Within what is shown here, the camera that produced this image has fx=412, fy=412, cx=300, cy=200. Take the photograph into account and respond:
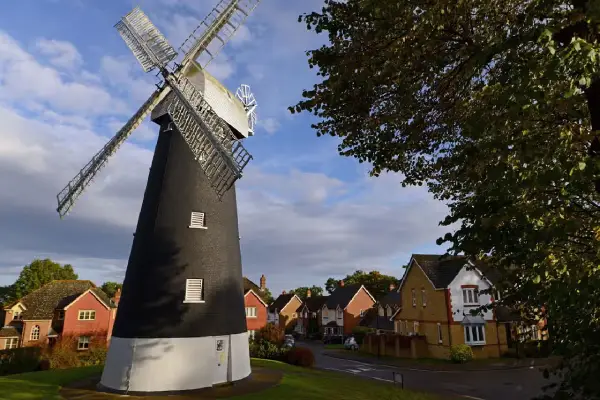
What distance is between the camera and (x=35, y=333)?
45.8 meters

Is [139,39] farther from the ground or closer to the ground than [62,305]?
farther from the ground

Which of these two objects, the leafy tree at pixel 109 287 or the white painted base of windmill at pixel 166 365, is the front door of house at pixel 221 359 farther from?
the leafy tree at pixel 109 287

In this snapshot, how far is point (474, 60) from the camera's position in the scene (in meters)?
5.79

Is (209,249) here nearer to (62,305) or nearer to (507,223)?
(507,223)

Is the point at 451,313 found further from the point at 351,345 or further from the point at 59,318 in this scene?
the point at 59,318

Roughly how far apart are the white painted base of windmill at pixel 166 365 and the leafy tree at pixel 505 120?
12.3 meters

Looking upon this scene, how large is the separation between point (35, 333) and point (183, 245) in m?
38.3

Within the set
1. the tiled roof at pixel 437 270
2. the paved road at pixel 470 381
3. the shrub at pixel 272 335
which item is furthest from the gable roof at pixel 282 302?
the shrub at pixel 272 335

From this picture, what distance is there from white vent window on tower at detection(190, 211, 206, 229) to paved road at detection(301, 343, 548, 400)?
1440 centimetres

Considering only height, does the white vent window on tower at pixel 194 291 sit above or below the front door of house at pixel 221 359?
above

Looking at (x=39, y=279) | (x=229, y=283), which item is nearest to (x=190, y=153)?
(x=229, y=283)

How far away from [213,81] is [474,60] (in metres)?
17.7

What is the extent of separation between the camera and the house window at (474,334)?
3510 centimetres

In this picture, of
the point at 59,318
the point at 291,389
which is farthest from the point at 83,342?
the point at 291,389
